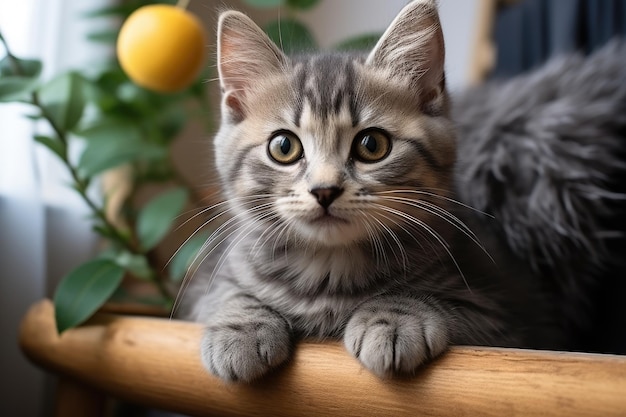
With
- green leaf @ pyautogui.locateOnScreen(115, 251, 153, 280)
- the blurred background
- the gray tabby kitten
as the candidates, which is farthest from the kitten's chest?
green leaf @ pyautogui.locateOnScreen(115, 251, 153, 280)

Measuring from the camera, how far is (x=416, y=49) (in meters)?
0.81

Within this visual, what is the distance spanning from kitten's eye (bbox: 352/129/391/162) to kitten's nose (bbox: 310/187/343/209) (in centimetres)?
8

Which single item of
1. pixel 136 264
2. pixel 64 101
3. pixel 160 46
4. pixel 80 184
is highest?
pixel 160 46

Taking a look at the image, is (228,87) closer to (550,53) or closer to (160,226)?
(160,226)

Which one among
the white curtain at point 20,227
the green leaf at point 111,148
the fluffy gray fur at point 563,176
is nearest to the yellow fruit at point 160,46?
the green leaf at point 111,148

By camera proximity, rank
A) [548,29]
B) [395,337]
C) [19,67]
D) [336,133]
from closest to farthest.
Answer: [395,337] < [336,133] < [19,67] < [548,29]

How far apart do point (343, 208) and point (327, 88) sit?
0.59 feet

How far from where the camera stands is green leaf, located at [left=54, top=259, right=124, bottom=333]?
860 millimetres

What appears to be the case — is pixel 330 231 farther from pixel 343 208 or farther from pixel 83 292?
pixel 83 292

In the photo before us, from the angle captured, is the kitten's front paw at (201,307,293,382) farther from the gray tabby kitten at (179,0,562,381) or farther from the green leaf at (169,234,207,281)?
the green leaf at (169,234,207,281)

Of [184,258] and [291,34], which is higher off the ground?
[291,34]

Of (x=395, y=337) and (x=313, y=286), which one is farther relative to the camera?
(x=313, y=286)

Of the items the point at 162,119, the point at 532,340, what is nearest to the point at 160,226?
the point at 162,119

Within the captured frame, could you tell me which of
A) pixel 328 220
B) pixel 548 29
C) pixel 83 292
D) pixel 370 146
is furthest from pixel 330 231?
pixel 548 29
